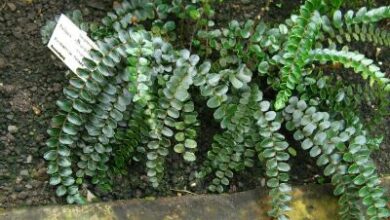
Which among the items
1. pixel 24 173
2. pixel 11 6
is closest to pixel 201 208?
pixel 24 173

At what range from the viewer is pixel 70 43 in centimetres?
238

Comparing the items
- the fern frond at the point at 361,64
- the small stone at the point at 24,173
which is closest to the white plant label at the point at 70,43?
the small stone at the point at 24,173

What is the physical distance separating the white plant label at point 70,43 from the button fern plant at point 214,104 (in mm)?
42

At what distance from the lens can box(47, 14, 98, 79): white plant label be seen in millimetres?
2334

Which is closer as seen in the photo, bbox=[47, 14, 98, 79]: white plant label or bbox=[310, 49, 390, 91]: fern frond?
bbox=[310, 49, 390, 91]: fern frond

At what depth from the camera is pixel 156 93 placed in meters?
2.25

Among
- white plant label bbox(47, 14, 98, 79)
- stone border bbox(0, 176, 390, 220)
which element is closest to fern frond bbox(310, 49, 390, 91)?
stone border bbox(0, 176, 390, 220)

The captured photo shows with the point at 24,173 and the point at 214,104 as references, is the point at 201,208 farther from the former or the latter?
the point at 24,173

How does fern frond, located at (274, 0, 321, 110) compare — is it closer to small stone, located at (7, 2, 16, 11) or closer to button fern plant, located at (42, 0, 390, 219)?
button fern plant, located at (42, 0, 390, 219)

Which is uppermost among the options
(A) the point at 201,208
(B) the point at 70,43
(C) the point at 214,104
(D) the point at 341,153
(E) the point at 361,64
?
(B) the point at 70,43

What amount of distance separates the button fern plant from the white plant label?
1.7 inches

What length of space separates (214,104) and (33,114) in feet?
2.38

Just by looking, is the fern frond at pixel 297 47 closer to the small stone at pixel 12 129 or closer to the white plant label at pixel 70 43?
the white plant label at pixel 70 43

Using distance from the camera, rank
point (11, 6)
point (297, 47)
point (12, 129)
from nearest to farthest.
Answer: point (297, 47) → point (12, 129) → point (11, 6)
